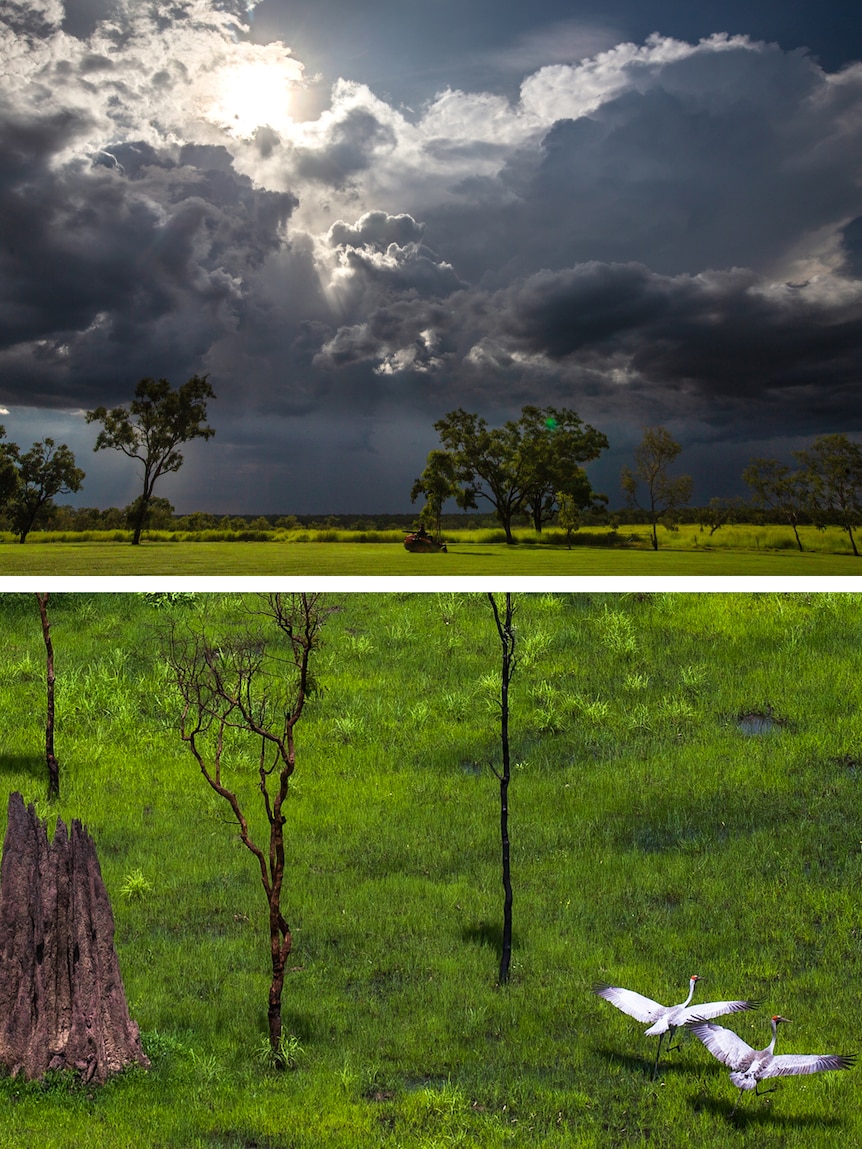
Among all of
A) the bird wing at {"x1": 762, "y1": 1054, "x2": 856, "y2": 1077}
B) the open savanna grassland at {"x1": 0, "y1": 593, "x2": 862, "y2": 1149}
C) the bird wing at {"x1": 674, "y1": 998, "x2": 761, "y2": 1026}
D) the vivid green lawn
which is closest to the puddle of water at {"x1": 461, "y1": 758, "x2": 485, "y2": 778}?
the open savanna grassland at {"x1": 0, "y1": 593, "x2": 862, "y2": 1149}

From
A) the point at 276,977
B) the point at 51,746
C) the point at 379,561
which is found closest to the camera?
the point at 276,977

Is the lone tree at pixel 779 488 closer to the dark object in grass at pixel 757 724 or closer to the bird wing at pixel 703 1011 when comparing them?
the bird wing at pixel 703 1011

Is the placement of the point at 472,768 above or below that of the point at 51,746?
below

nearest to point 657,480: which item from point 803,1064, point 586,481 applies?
point 586,481

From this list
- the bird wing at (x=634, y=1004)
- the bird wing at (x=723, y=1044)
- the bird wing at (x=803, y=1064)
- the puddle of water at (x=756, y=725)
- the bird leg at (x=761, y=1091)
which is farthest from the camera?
the puddle of water at (x=756, y=725)

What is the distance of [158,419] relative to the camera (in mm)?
7477

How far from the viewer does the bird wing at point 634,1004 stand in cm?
713

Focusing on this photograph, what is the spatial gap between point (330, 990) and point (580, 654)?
5465mm

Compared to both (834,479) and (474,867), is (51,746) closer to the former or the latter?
(474,867)

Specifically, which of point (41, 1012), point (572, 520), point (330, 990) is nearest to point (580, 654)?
point (572, 520)

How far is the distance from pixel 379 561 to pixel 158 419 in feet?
6.63

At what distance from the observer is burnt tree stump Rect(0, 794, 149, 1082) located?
286 inches

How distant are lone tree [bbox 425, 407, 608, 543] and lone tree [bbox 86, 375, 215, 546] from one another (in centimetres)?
184

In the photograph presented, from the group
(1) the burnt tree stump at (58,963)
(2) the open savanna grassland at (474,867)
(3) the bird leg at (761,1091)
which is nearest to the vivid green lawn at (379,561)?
(1) the burnt tree stump at (58,963)
